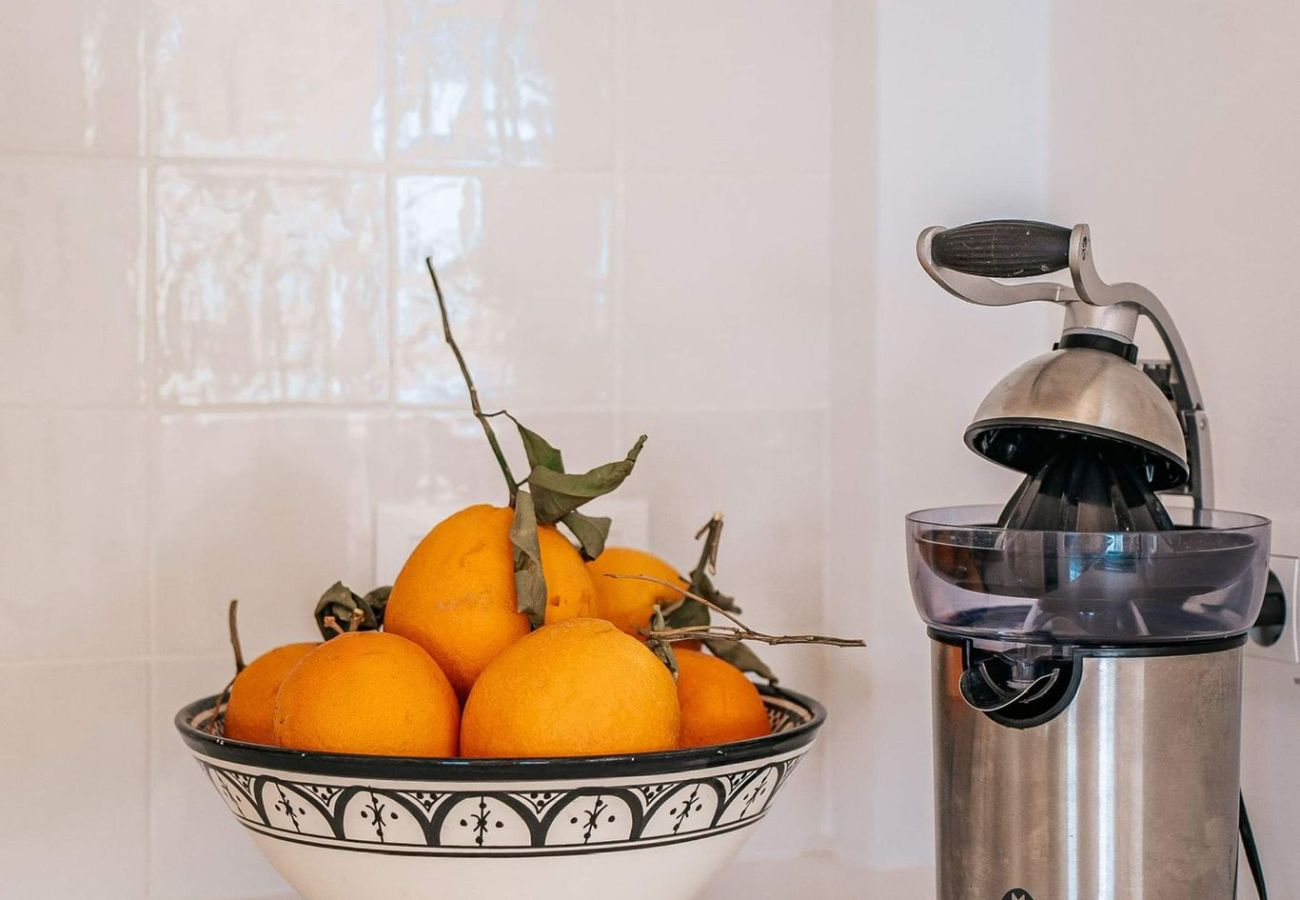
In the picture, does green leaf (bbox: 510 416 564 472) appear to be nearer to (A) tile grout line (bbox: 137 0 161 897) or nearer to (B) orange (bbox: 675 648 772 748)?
(B) orange (bbox: 675 648 772 748)

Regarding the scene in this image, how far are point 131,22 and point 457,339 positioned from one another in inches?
12.5

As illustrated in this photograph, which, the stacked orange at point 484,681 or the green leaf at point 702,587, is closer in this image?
the stacked orange at point 484,681

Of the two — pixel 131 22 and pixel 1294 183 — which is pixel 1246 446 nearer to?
pixel 1294 183

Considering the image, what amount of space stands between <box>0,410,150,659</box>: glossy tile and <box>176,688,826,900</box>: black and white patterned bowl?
30 cm

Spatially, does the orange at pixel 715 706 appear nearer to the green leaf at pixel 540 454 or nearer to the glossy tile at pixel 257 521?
the green leaf at pixel 540 454

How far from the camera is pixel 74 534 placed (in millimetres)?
878

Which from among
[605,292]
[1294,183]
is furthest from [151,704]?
[1294,183]

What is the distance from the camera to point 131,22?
0.89m

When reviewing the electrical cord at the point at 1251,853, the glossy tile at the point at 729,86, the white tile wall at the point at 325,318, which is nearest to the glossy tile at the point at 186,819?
the white tile wall at the point at 325,318

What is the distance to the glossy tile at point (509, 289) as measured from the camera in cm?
93

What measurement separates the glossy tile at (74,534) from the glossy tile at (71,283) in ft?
0.08

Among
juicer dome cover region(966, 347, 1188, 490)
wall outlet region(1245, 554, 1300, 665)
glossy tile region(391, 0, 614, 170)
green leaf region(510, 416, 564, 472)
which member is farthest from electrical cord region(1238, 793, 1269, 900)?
glossy tile region(391, 0, 614, 170)

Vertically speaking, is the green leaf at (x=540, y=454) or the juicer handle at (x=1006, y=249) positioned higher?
the juicer handle at (x=1006, y=249)

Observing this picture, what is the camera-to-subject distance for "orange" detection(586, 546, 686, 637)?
73 cm
